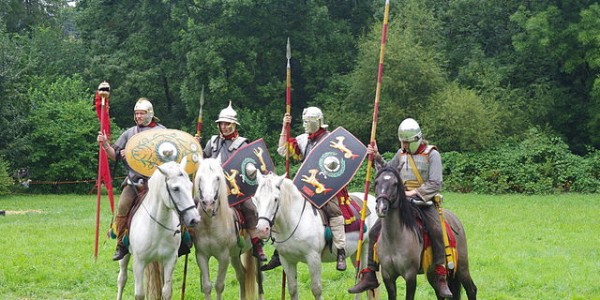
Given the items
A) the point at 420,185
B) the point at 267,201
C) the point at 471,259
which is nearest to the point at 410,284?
the point at 420,185

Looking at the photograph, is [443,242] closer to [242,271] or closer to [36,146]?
[242,271]

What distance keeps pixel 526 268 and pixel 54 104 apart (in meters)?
25.9

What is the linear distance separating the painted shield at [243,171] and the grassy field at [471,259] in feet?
6.08

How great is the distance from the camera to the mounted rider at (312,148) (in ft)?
30.8

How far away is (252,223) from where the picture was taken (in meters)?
9.79

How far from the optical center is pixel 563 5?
34750 millimetres

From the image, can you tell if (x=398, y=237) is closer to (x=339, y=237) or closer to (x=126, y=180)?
(x=339, y=237)

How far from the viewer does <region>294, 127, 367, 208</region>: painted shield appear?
9438mm

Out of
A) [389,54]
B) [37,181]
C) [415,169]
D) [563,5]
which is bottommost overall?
[37,181]

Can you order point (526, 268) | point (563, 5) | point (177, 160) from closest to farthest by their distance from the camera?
point (177, 160), point (526, 268), point (563, 5)

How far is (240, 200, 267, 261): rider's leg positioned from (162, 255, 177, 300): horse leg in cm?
114

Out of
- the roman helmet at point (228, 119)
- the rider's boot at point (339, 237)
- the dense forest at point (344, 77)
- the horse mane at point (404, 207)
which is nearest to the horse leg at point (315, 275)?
the rider's boot at point (339, 237)

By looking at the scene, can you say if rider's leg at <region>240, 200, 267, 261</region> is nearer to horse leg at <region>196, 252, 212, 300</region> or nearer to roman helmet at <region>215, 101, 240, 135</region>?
horse leg at <region>196, 252, 212, 300</region>

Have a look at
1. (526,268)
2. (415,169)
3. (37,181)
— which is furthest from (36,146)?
→ (415,169)
